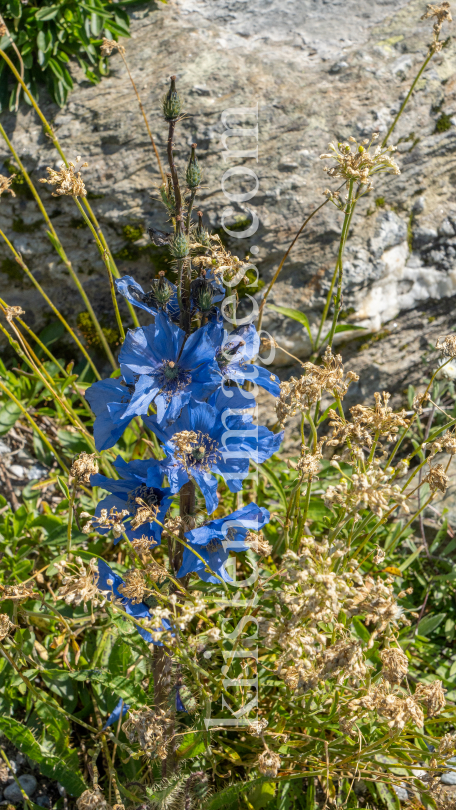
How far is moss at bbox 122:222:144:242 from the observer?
2836mm

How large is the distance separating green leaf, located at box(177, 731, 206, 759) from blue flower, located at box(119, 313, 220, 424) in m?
0.84

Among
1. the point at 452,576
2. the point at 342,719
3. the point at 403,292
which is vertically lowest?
the point at 452,576

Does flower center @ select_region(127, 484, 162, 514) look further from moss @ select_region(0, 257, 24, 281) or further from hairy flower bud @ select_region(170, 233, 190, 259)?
moss @ select_region(0, 257, 24, 281)

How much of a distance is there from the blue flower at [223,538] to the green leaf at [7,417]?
1.32 m

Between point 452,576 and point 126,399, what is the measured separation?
4.83ft

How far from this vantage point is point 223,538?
1.55m

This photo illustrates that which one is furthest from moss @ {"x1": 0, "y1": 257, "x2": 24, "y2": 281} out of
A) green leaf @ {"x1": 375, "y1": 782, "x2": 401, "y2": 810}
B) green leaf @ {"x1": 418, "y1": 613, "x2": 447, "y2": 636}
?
green leaf @ {"x1": 375, "y1": 782, "x2": 401, "y2": 810}

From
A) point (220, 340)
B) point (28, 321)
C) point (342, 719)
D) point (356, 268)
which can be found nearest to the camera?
point (342, 719)

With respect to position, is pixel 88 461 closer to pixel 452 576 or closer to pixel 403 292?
pixel 452 576

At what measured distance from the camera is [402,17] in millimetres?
3195

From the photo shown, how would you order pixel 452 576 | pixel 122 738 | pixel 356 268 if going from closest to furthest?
pixel 122 738 → pixel 452 576 → pixel 356 268

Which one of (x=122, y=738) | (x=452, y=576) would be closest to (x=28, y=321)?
(x=122, y=738)

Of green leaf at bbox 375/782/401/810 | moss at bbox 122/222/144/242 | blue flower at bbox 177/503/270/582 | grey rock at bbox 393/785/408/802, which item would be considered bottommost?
grey rock at bbox 393/785/408/802

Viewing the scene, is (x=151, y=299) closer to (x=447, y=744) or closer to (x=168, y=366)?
(x=168, y=366)
